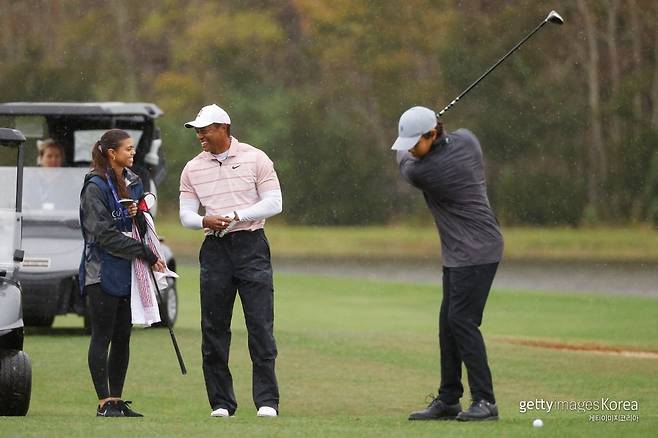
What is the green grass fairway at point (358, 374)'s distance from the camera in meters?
8.39

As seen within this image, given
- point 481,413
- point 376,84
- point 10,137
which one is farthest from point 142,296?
point 376,84

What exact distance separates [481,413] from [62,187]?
29.2ft

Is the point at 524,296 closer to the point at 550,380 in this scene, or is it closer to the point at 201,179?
the point at 550,380

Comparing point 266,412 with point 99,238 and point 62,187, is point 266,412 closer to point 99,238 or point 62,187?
point 99,238

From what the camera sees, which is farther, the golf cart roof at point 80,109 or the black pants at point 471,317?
the golf cart roof at point 80,109

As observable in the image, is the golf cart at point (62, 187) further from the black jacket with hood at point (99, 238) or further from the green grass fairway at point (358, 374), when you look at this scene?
the black jacket with hood at point (99, 238)

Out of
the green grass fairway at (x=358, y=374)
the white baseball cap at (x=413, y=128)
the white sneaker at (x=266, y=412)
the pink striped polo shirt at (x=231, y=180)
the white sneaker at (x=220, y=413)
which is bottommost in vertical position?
the green grass fairway at (x=358, y=374)

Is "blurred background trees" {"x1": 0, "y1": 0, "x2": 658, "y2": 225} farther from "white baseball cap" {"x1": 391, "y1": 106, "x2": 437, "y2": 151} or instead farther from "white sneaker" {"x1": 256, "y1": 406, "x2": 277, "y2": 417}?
"white baseball cap" {"x1": 391, "y1": 106, "x2": 437, "y2": 151}

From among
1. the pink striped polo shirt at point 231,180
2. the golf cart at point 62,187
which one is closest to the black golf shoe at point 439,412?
the pink striped polo shirt at point 231,180

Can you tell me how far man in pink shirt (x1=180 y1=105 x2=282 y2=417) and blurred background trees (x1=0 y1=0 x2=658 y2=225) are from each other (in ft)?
103

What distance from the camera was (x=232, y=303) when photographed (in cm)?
940

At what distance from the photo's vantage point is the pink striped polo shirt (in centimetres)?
933

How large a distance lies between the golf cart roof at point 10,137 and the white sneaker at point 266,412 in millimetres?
2197

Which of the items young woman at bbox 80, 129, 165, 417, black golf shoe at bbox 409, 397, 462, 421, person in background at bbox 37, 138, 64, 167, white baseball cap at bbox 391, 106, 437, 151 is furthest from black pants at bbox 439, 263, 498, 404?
person in background at bbox 37, 138, 64, 167
